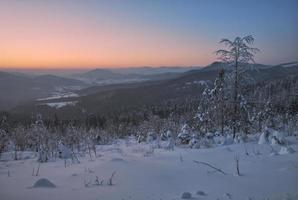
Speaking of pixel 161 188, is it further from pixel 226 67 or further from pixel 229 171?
pixel 226 67

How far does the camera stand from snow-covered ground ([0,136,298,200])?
4219mm

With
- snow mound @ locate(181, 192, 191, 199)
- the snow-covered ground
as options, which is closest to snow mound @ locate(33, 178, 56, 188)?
the snow-covered ground

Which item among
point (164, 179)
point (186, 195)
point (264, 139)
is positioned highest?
point (186, 195)

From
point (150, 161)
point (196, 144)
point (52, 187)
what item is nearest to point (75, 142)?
point (196, 144)

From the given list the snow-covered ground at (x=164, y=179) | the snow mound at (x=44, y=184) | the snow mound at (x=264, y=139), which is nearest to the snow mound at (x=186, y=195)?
the snow-covered ground at (x=164, y=179)

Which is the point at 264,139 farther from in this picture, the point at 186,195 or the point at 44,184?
the point at 44,184

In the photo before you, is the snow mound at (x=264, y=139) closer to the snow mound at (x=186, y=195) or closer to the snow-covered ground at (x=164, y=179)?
the snow-covered ground at (x=164, y=179)

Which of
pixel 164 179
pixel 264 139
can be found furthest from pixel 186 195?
pixel 264 139

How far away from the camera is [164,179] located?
16.5ft

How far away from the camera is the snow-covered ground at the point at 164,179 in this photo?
4219 millimetres

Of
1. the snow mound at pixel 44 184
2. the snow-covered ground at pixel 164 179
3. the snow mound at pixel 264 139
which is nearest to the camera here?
the snow-covered ground at pixel 164 179

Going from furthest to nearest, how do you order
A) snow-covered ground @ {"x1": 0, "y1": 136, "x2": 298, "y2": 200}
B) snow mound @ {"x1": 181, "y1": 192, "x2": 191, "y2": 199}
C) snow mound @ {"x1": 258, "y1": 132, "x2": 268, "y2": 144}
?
snow mound @ {"x1": 258, "y1": 132, "x2": 268, "y2": 144} → snow-covered ground @ {"x1": 0, "y1": 136, "x2": 298, "y2": 200} → snow mound @ {"x1": 181, "y1": 192, "x2": 191, "y2": 199}

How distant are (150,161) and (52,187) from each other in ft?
7.72

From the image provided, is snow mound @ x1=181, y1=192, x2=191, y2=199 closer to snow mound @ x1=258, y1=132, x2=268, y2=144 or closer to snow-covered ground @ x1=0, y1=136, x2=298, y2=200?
snow-covered ground @ x1=0, y1=136, x2=298, y2=200
